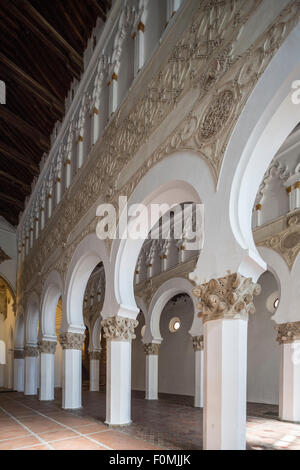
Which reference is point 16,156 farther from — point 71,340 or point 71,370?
point 71,370

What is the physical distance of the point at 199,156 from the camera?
492cm

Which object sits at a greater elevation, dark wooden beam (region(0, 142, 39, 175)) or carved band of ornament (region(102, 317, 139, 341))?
dark wooden beam (region(0, 142, 39, 175))

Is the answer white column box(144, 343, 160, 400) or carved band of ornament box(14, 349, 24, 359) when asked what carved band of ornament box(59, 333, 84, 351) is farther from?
carved band of ornament box(14, 349, 24, 359)

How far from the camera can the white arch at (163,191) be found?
482 centimetres

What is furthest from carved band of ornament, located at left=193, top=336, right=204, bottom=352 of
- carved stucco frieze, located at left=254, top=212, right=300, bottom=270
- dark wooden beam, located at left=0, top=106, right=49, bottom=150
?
dark wooden beam, located at left=0, top=106, right=49, bottom=150

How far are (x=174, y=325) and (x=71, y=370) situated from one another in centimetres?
671

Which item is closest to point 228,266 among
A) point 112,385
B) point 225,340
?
point 225,340

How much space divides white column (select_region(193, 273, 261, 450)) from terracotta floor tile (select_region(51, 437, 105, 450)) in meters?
2.23

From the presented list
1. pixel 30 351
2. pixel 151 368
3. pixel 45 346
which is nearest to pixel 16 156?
pixel 45 346

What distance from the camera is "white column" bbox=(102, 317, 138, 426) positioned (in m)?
6.96

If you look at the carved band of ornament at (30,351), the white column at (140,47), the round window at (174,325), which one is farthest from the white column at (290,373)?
the carved band of ornament at (30,351)

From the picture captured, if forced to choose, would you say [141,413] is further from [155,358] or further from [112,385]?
[155,358]

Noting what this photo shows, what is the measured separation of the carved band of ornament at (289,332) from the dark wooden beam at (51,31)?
8.55 m

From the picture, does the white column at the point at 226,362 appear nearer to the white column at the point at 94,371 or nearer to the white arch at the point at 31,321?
the white arch at the point at 31,321
